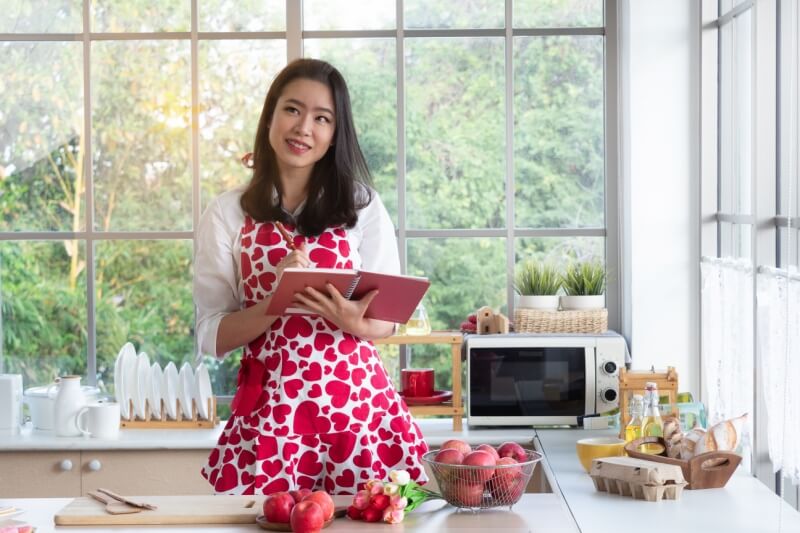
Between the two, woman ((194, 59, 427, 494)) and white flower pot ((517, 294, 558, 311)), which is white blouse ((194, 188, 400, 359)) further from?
white flower pot ((517, 294, 558, 311))

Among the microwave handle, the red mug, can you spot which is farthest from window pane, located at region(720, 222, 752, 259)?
the red mug

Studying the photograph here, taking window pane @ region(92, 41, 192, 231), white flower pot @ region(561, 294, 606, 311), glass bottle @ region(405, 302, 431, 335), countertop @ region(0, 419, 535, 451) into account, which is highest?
window pane @ region(92, 41, 192, 231)

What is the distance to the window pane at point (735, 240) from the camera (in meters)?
3.43

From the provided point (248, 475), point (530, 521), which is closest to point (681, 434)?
point (530, 521)

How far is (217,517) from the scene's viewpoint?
2152mm

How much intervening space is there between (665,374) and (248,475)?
1473 millimetres

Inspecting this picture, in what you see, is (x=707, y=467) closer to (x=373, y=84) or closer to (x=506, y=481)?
(x=506, y=481)

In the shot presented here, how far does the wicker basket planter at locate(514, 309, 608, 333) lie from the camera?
402 centimetres

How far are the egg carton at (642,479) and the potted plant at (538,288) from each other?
136 centimetres

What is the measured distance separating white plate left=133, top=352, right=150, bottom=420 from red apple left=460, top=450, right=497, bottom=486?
221 centimetres

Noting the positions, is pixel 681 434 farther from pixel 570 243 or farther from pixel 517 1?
pixel 517 1

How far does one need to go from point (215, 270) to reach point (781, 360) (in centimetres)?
148

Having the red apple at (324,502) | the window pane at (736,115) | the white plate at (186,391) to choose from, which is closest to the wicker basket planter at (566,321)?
the window pane at (736,115)

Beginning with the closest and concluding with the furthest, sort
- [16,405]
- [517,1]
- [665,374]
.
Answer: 1. [665,374]
2. [16,405]
3. [517,1]
